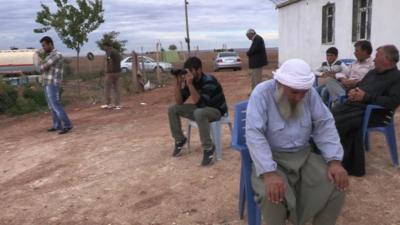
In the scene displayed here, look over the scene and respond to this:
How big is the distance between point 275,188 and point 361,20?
9.52 metres

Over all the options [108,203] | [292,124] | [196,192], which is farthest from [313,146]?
[108,203]

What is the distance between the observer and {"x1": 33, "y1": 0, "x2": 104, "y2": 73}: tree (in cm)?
1844

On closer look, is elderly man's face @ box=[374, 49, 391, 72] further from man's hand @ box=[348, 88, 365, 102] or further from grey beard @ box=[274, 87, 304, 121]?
grey beard @ box=[274, 87, 304, 121]

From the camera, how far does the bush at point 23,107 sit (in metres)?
11.8

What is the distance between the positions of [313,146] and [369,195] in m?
1.19

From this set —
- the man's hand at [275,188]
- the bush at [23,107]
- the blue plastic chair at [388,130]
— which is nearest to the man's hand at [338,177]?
the man's hand at [275,188]

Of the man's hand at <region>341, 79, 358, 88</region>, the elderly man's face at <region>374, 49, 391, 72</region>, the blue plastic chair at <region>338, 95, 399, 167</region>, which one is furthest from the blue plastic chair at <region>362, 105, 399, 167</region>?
the man's hand at <region>341, 79, 358, 88</region>

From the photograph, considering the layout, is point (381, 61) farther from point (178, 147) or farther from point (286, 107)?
point (178, 147)

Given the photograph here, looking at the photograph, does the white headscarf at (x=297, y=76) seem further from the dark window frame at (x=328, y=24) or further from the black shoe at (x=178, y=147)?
the dark window frame at (x=328, y=24)

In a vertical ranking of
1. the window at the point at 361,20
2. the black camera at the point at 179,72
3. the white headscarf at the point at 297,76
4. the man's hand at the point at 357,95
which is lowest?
the man's hand at the point at 357,95

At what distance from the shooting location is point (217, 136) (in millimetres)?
5238

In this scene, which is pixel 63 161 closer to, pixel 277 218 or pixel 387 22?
pixel 277 218

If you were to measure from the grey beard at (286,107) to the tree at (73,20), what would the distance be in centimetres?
1688

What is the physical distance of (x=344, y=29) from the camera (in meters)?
12.0
